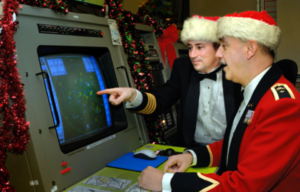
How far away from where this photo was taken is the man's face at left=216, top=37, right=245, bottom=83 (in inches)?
41.3

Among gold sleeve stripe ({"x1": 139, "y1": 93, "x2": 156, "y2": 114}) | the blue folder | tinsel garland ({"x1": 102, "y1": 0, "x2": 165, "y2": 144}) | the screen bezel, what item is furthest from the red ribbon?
the blue folder

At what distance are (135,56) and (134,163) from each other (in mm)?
764

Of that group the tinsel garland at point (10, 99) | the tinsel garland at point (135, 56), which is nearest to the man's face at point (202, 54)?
the tinsel garland at point (135, 56)

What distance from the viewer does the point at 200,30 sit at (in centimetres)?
166

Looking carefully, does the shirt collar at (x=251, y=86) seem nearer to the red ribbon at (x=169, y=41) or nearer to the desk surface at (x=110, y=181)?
the desk surface at (x=110, y=181)

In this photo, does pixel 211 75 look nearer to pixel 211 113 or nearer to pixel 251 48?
pixel 211 113

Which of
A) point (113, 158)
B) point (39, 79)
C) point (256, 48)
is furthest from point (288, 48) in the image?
point (39, 79)

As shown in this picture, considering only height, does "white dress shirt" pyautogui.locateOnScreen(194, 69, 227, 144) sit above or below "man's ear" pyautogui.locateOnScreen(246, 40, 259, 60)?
below

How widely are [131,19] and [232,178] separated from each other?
1.28 metres

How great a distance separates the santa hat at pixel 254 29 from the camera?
100cm

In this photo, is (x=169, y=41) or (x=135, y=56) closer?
(x=135, y=56)

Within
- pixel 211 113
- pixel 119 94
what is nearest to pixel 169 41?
pixel 211 113

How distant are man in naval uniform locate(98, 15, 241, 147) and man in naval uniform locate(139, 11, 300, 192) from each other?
53 cm

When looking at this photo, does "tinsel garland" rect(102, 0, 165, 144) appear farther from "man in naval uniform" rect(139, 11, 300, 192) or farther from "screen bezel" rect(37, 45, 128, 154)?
"man in naval uniform" rect(139, 11, 300, 192)
